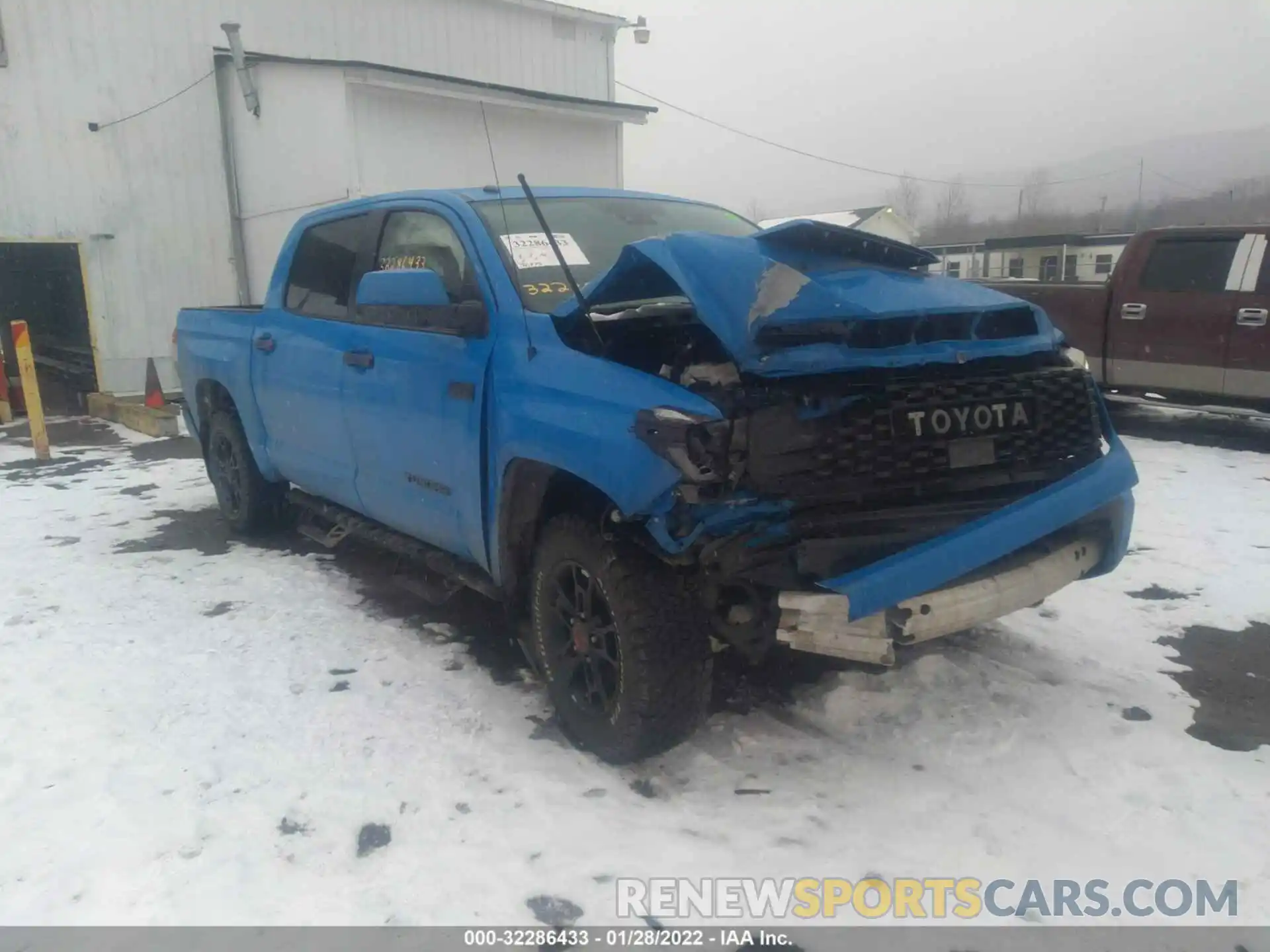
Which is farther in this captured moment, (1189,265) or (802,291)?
(1189,265)

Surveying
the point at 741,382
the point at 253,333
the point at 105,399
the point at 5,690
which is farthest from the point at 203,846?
the point at 105,399

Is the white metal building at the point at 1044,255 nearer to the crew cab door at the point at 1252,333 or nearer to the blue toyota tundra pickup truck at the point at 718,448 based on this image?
the crew cab door at the point at 1252,333

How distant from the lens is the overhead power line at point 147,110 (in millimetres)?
11742

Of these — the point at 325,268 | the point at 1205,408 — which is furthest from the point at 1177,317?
the point at 325,268

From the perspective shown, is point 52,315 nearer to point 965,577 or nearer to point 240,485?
point 240,485

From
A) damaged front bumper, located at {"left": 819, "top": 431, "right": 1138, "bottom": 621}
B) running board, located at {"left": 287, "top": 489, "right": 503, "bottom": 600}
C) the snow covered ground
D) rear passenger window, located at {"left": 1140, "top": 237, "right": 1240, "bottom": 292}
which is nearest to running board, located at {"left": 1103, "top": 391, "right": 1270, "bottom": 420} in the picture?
rear passenger window, located at {"left": 1140, "top": 237, "right": 1240, "bottom": 292}

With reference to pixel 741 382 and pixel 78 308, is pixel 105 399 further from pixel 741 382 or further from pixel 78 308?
pixel 741 382

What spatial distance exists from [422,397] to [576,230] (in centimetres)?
91

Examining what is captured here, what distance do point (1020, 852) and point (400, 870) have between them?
167 cm

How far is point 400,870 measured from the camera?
8.01 feet

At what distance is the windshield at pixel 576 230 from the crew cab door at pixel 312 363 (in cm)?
97

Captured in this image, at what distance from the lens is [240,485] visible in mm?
5516

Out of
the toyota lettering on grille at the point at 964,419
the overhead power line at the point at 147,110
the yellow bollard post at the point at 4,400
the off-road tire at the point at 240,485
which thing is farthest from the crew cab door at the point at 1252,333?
the yellow bollard post at the point at 4,400

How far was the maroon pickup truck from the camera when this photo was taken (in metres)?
7.61
